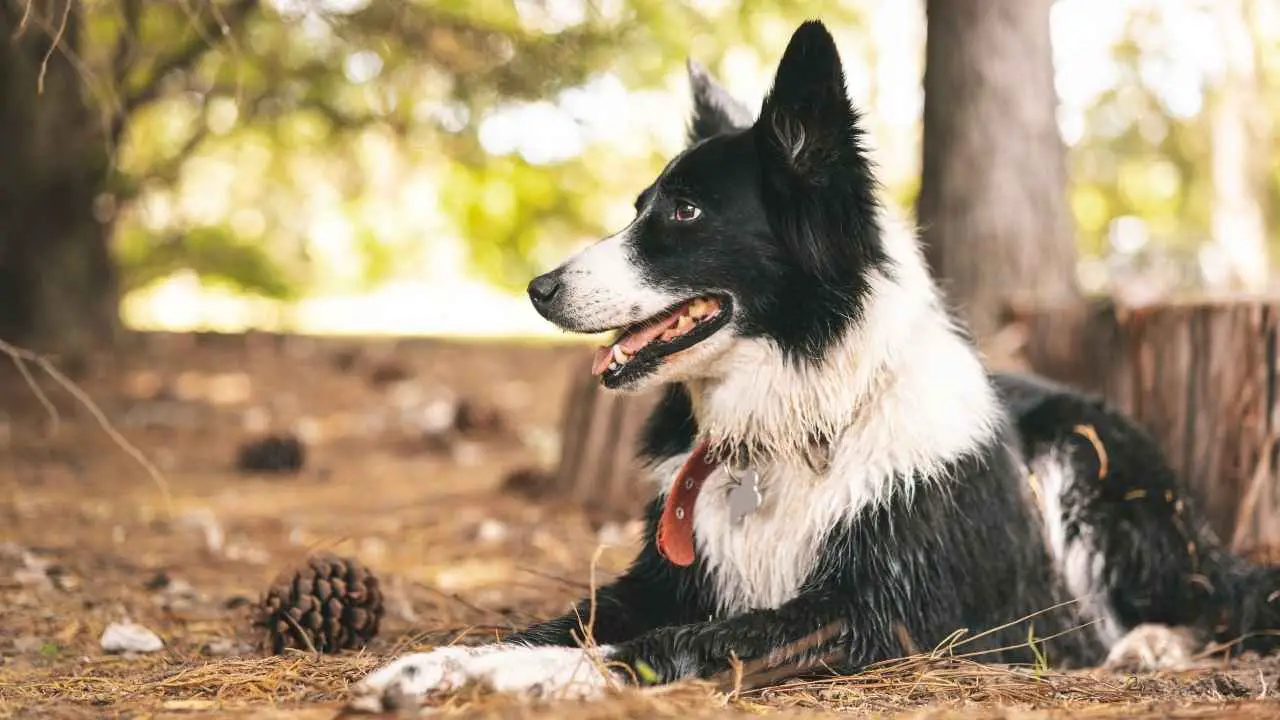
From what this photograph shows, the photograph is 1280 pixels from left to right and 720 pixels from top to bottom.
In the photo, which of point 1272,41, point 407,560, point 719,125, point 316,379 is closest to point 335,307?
point 316,379

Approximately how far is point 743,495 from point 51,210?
311 inches

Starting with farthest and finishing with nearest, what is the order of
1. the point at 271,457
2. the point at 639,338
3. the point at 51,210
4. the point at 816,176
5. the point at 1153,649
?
1. the point at 51,210
2. the point at 271,457
3. the point at 1153,649
4. the point at 639,338
5. the point at 816,176

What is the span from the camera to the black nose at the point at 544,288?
3.02 m

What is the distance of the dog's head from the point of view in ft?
9.85

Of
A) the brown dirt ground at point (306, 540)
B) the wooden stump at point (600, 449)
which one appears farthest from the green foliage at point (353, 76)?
the wooden stump at point (600, 449)

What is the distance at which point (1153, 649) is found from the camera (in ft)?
11.8

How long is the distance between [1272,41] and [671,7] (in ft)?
60.3

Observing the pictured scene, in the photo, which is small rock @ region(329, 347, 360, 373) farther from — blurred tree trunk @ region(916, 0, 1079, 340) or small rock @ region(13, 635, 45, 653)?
small rock @ region(13, 635, 45, 653)

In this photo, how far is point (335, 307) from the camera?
1731cm

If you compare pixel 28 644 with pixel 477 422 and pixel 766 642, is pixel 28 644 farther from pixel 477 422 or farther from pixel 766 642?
pixel 477 422

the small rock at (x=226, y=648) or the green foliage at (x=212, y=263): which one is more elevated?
the green foliage at (x=212, y=263)

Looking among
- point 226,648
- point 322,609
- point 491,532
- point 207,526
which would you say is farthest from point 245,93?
point 322,609

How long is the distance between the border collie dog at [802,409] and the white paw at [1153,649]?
1.26ft

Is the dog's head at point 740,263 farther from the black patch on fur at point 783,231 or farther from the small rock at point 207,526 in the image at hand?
the small rock at point 207,526
